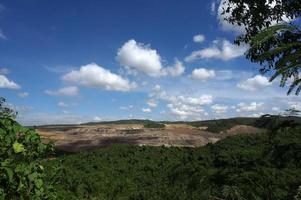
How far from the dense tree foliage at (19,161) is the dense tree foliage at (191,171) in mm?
792

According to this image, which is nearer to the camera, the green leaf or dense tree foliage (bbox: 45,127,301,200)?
the green leaf

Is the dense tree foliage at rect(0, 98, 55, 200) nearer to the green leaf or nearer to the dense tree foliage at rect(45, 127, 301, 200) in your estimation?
the green leaf

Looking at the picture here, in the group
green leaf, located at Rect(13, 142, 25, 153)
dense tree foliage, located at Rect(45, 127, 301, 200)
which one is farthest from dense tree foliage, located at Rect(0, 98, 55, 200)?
dense tree foliage, located at Rect(45, 127, 301, 200)

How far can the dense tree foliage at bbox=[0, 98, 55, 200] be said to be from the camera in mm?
4094

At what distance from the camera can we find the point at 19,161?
4266mm

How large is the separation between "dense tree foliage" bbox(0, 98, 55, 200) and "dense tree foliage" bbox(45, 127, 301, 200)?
79cm

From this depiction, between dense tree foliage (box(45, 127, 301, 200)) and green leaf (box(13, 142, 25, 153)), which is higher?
green leaf (box(13, 142, 25, 153))

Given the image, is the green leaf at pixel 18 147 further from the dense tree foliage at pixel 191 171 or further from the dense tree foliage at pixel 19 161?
the dense tree foliage at pixel 191 171

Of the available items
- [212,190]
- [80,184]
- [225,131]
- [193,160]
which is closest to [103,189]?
[80,184]

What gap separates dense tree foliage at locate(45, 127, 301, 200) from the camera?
4.87 meters

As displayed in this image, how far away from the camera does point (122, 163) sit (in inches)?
733

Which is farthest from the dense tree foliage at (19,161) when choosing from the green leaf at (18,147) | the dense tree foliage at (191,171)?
the dense tree foliage at (191,171)

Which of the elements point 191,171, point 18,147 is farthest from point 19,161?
point 191,171

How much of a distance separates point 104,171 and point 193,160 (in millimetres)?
3730
